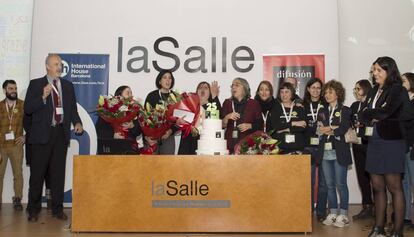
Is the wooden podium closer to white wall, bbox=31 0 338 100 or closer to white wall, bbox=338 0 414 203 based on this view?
white wall, bbox=31 0 338 100

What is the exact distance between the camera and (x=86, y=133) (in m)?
6.23

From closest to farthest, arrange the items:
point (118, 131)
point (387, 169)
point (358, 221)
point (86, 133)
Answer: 1. point (387, 169)
2. point (118, 131)
3. point (358, 221)
4. point (86, 133)

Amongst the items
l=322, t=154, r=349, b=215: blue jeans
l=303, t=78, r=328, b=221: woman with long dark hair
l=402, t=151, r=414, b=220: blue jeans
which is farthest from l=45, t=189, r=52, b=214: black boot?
l=402, t=151, r=414, b=220: blue jeans

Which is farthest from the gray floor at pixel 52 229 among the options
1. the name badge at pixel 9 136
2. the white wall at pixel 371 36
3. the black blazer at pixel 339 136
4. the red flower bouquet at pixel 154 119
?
the white wall at pixel 371 36

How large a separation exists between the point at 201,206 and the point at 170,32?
3.03 metres

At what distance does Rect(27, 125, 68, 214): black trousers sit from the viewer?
4.84 metres

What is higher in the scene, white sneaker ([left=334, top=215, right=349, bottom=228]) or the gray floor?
white sneaker ([left=334, top=215, right=349, bottom=228])

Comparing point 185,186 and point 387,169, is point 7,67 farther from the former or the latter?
point 387,169

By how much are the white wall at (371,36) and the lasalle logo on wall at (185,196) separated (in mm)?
3305

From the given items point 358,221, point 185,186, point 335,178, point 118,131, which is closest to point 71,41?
point 118,131

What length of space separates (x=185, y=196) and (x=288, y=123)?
1475 millimetres

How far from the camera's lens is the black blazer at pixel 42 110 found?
479cm

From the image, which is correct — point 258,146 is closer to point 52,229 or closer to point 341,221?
point 341,221

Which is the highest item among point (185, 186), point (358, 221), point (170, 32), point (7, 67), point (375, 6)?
point (375, 6)
